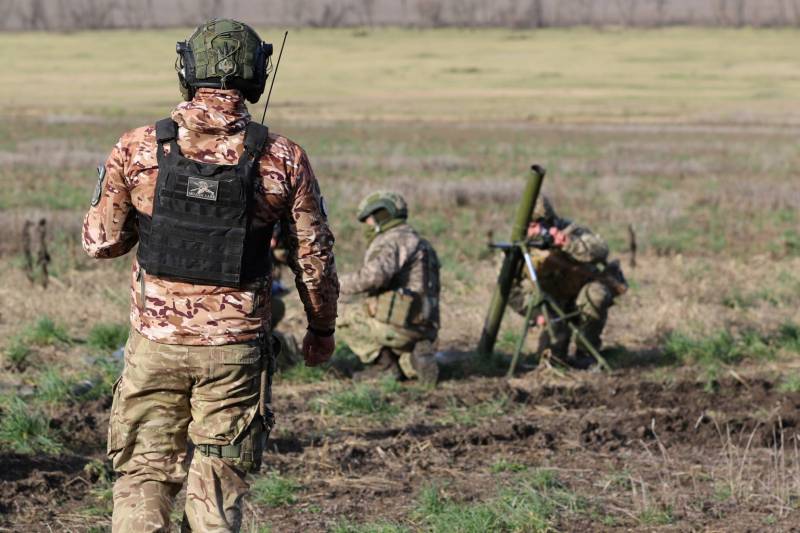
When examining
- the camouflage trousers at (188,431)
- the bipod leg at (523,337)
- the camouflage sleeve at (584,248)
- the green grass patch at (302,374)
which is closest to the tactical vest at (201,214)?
the camouflage trousers at (188,431)

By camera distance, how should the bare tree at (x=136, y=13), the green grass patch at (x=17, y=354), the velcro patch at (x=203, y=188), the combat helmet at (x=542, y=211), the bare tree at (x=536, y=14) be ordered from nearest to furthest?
1. the velcro patch at (x=203, y=188)
2. the green grass patch at (x=17, y=354)
3. the combat helmet at (x=542, y=211)
4. the bare tree at (x=136, y=13)
5. the bare tree at (x=536, y=14)

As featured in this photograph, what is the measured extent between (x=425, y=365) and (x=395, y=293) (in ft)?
1.84

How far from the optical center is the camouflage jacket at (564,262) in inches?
353

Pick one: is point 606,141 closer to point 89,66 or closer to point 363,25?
point 89,66

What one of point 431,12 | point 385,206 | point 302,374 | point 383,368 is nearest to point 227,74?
point 385,206

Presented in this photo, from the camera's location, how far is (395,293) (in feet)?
28.0

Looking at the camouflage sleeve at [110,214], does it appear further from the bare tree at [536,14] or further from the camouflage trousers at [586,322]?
the bare tree at [536,14]

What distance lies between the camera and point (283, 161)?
13.4 feet

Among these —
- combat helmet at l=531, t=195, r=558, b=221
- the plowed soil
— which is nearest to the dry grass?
combat helmet at l=531, t=195, r=558, b=221

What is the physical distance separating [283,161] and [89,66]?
76.1 m

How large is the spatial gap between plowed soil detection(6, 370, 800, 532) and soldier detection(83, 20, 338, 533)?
148cm

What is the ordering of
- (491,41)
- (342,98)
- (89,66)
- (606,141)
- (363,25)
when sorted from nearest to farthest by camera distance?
(606,141)
(342,98)
(89,66)
(491,41)
(363,25)

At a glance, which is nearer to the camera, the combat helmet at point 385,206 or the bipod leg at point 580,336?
the combat helmet at point 385,206

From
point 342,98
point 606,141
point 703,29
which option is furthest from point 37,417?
point 703,29
